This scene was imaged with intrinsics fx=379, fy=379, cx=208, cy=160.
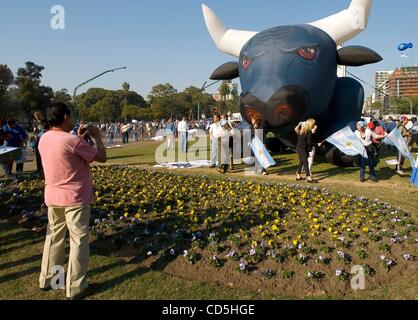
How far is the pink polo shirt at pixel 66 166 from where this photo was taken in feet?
12.4

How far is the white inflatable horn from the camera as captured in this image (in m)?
11.3

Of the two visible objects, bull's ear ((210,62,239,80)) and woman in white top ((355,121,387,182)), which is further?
bull's ear ((210,62,239,80))

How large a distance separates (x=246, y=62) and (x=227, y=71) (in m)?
2.33

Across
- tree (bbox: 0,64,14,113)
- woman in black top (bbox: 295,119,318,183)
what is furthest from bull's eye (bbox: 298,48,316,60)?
tree (bbox: 0,64,14,113)

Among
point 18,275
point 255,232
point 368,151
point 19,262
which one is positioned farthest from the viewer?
point 368,151

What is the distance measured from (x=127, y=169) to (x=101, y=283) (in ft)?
25.3

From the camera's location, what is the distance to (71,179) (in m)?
3.88

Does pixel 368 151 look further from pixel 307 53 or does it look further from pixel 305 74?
pixel 307 53

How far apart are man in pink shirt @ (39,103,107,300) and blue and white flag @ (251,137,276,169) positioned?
7.54 meters

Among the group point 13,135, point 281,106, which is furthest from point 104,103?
point 281,106

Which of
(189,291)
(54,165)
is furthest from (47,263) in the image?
(189,291)

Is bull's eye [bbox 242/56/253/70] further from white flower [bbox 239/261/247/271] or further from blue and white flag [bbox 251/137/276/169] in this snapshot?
white flower [bbox 239/261/247/271]

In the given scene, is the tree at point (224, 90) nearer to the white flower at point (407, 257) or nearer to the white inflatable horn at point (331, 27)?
the white inflatable horn at point (331, 27)
